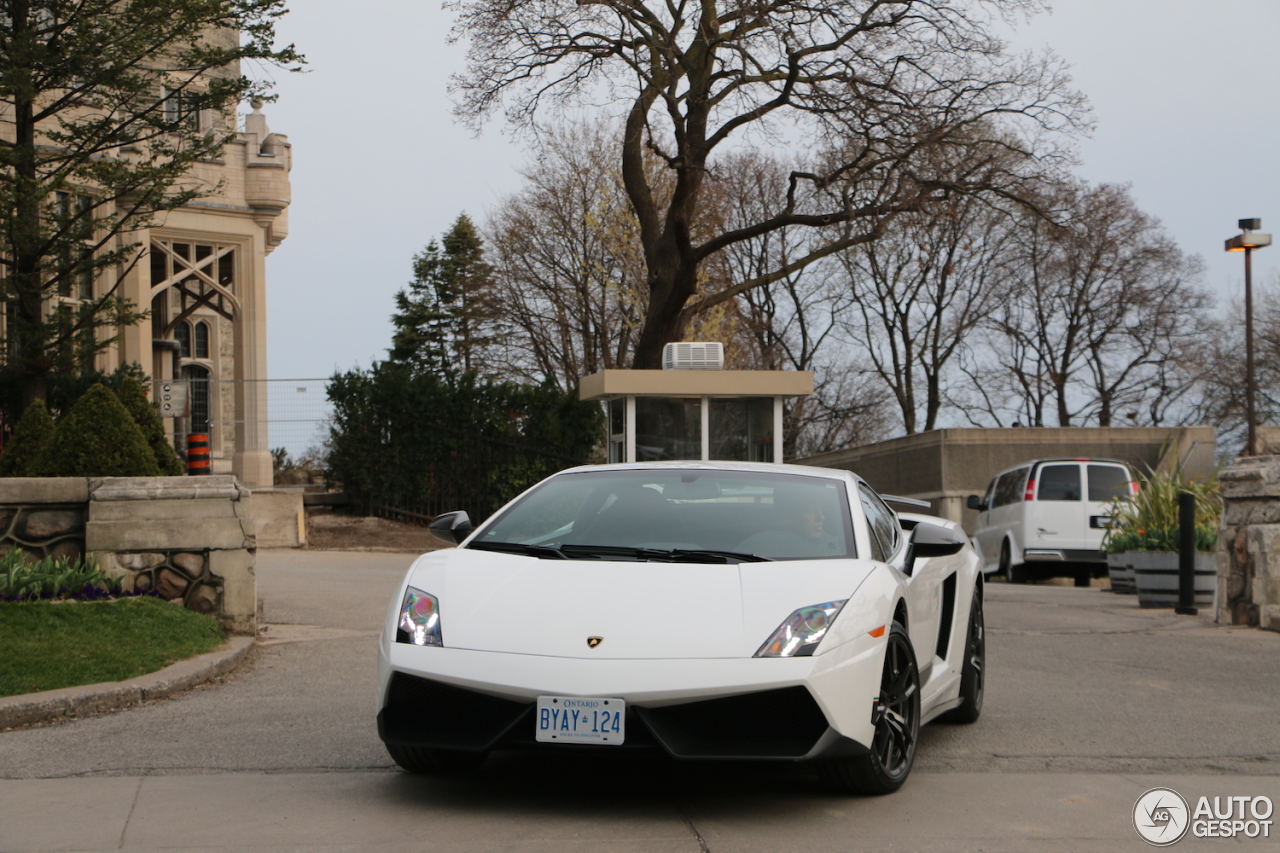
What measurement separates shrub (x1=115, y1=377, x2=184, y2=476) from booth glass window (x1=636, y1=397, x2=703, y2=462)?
8.59 meters

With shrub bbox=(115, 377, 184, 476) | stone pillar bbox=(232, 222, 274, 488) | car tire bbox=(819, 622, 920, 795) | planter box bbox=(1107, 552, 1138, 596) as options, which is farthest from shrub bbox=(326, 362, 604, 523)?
car tire bbox=(819, 622, 920, 795)

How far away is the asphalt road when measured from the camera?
186 inches

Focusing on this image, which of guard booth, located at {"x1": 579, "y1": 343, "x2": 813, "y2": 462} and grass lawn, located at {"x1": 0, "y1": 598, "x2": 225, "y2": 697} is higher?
guard booth, located at {"x1": 579, "y1": 343, "x2": 813, "y2": 462}

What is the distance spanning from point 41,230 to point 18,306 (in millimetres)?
1489

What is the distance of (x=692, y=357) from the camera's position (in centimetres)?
2022

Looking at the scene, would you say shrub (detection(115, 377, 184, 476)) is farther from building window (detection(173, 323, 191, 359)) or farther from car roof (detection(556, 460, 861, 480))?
building window (detection(173, 323, 191, 359))

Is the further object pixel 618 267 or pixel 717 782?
pixel 618 267

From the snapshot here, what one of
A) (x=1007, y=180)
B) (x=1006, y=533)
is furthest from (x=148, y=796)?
(x=1007, y=180)

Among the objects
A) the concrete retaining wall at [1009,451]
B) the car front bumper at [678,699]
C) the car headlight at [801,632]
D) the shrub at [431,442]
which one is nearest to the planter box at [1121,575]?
the shrub at [431,442]

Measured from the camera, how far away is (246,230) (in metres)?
25.6

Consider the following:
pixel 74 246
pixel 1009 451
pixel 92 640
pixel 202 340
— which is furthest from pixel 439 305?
pixel 92 640

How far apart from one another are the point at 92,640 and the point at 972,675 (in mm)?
5373

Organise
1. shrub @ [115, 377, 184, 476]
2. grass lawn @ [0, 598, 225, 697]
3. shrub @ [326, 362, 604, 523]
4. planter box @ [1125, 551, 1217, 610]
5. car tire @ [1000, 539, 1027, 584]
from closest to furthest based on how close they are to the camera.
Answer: grass lawn @ [0, 598, 225, 697] < shrub @ [115, 377, 184, 476] < planter box @ [1125, 551, 1217, 610] < car tire @ [1000, 539, 1027, 584] < shrub @ [326, 362, 604, 523]

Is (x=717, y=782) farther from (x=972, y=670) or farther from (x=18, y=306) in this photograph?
(x=18, y=306)
